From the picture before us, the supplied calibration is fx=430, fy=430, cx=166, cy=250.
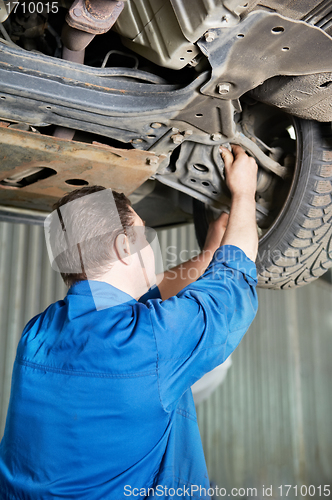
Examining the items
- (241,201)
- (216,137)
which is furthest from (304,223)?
(216,137)

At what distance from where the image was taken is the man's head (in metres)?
1.14

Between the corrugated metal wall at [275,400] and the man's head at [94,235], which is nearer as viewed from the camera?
the man's head at [94,235]

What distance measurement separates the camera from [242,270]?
1162 mm

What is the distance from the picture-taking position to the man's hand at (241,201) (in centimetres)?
129

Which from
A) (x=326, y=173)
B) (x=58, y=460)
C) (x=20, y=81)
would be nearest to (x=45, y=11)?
(x=20, y=81)

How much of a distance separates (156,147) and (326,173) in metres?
0.59

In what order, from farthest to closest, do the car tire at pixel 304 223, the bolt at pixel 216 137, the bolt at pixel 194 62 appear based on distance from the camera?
the car tire at pixel 304 223
the bolt at pixel 216 137
the bolt at pixel 194 62

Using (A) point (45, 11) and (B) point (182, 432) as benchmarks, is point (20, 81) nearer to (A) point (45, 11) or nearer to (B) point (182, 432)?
(A) point (45, 11)

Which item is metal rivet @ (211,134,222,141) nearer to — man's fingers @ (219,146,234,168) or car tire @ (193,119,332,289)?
man's fingers @ (219,146,234,168)

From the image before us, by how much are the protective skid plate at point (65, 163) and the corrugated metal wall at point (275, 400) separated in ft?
12.3

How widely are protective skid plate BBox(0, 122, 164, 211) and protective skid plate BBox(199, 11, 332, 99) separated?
1.23ft

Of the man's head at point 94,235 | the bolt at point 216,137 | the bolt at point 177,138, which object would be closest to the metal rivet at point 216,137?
the bolt at point 216,137

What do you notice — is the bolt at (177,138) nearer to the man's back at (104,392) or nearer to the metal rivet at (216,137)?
the metal rivet at (216,137)

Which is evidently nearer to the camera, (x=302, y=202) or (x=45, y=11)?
(x=45, y=11)
